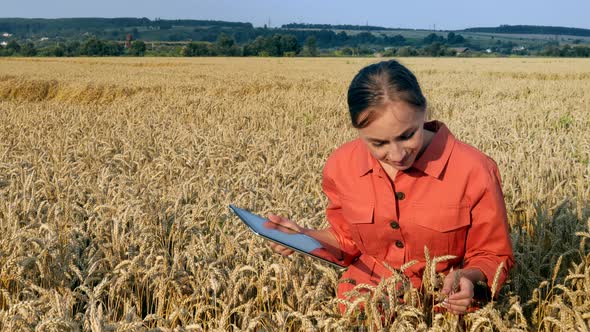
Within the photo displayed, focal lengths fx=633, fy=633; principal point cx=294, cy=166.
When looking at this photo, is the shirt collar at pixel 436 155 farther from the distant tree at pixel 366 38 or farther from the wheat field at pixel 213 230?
the distant tree at pixel 366 38

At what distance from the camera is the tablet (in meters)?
2.13

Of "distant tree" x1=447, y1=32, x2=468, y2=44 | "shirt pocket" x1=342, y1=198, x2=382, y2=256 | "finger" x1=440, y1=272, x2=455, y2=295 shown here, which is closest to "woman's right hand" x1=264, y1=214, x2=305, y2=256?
"shirt pocket" x1=342, y1=198, x2=382, y2=256

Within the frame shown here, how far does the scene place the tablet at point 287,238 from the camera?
213 cm

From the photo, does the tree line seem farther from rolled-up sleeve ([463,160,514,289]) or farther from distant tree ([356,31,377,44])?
rolled-up sleeve ([463,160,514,289])

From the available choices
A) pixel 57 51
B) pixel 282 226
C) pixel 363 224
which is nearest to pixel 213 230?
pixel 282 226

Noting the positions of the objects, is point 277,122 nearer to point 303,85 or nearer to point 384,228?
point 384,228

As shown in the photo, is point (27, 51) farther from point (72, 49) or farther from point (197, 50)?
point (197, 50)

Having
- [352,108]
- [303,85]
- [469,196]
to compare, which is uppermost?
[352,108]

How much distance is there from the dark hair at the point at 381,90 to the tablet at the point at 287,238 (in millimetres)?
463

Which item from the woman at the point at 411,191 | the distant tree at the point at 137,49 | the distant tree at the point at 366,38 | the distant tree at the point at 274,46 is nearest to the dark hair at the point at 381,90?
the woman at the point at 411,191

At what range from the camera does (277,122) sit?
9664mm

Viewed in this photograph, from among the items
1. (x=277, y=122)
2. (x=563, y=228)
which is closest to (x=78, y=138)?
(x=277, y=122)

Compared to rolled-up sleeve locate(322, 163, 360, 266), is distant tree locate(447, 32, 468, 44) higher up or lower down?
lower down

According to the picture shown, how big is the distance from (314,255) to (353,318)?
0.28m
